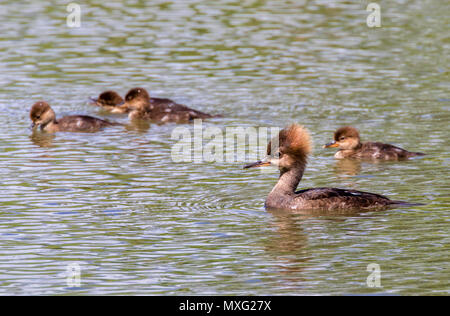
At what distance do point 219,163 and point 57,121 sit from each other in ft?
10.9

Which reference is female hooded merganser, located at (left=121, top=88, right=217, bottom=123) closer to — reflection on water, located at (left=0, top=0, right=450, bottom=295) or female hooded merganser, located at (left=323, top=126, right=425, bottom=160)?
reflection on water, located at (left=0, top=0, right=450, bottom=295)

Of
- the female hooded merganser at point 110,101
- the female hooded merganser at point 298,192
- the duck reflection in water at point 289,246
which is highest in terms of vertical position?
the female hooded merganser at point 110,101

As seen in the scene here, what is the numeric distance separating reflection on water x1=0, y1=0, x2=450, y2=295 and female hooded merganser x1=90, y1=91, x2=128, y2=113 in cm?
21

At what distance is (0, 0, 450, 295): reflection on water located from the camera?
742cm

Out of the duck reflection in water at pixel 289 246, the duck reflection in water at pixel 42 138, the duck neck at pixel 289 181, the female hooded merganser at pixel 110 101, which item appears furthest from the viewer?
the female hooded merganser at pixel 110 101

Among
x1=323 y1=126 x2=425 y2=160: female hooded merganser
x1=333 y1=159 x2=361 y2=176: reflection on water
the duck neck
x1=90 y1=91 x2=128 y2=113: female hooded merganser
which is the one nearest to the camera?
the duck neck

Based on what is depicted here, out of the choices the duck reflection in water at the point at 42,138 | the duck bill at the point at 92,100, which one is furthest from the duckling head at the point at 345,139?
the duck bill at the point at 92,100

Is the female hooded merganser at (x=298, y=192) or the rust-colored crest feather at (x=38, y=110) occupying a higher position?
the rust-colored crest feather at (x=38, y=110)

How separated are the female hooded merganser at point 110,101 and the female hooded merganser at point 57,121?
983 millimetres

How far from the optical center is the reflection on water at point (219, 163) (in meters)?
7.42

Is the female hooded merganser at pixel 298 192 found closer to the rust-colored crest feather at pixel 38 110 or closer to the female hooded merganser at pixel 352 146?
the female hooded merganser at pixel 352 146

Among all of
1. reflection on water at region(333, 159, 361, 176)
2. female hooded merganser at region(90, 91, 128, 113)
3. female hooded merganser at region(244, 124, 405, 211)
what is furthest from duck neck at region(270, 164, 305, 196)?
female hooded merganser at region(90, 91, 128, 113)
